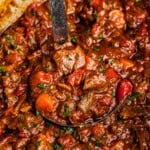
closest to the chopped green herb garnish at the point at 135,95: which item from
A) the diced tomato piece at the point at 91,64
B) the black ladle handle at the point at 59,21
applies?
the diced tomato piece at the point at 91,64

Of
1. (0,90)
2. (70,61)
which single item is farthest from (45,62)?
(0,90)

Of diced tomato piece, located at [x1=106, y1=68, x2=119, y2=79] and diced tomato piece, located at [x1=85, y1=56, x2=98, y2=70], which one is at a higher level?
diced tomato piece, located at [x1=85, y1=56, x2=98, y2=70]

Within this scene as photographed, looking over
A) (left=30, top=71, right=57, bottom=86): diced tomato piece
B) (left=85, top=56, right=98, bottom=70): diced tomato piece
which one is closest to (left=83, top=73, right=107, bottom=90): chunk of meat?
(left=85, top=56, right=98, bottom=70): diced tomato piece

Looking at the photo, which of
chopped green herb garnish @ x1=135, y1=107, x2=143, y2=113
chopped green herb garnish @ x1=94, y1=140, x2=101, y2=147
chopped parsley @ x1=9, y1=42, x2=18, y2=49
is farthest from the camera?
chopped parsley @ x1=9, y1=42, x2=18, y2=49

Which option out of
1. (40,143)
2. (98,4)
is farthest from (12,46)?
(40,143)

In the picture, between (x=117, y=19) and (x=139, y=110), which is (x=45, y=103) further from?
(x=117, y=19)

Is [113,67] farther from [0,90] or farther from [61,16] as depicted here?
[0,90]

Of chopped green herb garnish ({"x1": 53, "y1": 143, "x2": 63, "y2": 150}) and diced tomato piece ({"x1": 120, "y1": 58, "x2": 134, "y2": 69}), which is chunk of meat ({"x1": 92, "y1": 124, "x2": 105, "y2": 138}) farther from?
diced tomato piece ({"x1": 120, "y1": 58, "x2": 134, "y2": 69})
